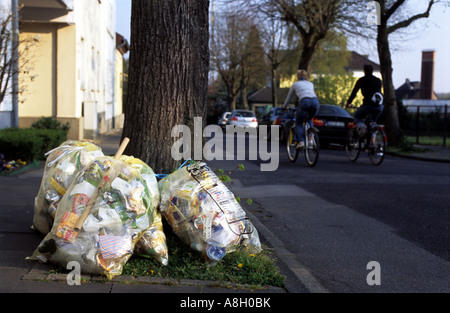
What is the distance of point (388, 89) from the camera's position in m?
19.2

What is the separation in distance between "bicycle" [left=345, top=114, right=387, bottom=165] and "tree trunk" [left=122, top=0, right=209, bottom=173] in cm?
757

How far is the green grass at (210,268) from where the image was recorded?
391cm

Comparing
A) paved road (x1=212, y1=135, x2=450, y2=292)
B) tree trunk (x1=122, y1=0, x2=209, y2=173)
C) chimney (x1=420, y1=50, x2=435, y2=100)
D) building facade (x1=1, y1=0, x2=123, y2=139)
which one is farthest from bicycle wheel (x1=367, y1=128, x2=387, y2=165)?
chimney (x1=420, y1=50, x2=435, y2=100)

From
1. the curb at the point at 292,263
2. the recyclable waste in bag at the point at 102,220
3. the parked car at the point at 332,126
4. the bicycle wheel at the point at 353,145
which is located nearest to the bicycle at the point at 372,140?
the bicycle wheel at the point at 353,145

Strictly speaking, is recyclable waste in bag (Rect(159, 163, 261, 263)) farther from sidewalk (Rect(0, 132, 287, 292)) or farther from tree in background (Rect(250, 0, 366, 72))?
tree in background (Rect(250, 0, 366, 72))

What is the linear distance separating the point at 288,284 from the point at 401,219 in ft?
10.7

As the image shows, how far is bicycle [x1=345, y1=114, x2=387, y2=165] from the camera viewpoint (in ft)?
39.1

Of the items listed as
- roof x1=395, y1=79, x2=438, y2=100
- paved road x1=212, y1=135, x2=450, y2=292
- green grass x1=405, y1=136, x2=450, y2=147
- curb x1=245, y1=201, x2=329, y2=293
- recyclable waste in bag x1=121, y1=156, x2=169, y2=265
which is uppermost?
roof x1=395, y1=79, x2=438, y2=100

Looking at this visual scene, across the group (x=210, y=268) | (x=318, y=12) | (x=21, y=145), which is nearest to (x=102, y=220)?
(x=210, y=268)

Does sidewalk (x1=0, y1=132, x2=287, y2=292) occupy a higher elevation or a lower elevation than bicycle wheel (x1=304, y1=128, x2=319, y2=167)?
lower

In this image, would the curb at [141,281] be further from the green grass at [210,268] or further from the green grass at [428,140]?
the green grass at [428,140]

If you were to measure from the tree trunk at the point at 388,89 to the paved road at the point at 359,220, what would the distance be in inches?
289

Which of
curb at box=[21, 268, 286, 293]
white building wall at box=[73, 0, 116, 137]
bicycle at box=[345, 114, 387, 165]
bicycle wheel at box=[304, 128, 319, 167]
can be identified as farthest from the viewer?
white building wall at box=[73, 0, 116, 137]

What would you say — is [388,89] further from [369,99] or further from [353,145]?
[369,99]
